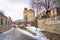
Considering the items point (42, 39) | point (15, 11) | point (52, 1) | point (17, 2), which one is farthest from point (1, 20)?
point (52, 1)

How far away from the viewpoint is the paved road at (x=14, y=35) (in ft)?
6.74

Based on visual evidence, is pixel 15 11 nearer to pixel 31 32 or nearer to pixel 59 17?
pixel 31 32

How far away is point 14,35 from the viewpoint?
2.09 metres

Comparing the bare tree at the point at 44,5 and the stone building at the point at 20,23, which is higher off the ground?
the bare tree at the point at 44,5

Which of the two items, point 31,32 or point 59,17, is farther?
point 31,32

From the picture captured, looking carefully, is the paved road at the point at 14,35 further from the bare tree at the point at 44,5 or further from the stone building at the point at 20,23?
the bare tree at the point at 44,5

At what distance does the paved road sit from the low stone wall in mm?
289

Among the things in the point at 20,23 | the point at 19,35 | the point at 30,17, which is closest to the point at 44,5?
the point at 30,17

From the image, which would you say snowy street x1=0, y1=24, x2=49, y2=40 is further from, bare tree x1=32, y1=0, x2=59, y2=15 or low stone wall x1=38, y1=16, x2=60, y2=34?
bare tree x1=32, y1=0, x2=59, y2=15

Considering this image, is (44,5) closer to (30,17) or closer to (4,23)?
(30,17)

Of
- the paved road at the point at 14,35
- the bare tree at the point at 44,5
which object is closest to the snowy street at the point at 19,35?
the paved road at the point at 14,35

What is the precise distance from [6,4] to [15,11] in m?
0.20

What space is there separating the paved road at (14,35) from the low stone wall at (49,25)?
11.4 inches

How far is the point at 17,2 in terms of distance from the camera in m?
2.21
